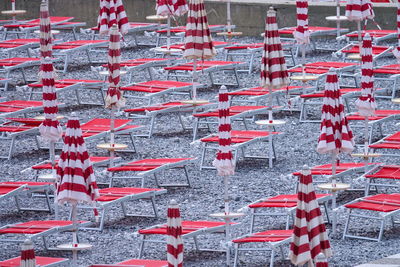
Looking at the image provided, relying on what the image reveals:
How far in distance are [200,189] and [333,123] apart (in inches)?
107

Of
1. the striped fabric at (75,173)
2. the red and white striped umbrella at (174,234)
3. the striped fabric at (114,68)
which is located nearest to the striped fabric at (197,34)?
the striped fabric at (114,68)

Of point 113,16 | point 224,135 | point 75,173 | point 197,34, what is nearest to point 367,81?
point 224,135

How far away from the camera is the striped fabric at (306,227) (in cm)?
1095

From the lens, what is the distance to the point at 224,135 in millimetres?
13562

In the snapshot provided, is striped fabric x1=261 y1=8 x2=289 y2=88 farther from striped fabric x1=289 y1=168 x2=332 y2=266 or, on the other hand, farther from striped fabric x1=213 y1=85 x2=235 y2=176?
striped fabric x1=289 y1=168 x2=332 y2=266

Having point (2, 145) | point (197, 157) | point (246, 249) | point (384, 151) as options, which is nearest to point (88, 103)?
point (2, 145)

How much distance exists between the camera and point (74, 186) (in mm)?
12945

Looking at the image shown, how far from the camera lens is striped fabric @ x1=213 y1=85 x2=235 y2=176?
44.3 ft

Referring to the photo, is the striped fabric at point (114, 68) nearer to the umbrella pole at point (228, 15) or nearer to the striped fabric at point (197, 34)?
the striped fabric at point (197, 34)

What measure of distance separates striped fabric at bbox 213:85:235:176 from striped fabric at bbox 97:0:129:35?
28.1 ft

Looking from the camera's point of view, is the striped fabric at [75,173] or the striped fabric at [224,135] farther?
the striped fabric at [224,135]

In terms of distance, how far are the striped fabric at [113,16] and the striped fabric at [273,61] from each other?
17.0 feet

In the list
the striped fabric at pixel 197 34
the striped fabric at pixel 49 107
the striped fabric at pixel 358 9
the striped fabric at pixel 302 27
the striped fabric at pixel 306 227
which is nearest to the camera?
the striped fabric at pixel 306 227

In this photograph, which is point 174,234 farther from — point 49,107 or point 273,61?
point 273,61
